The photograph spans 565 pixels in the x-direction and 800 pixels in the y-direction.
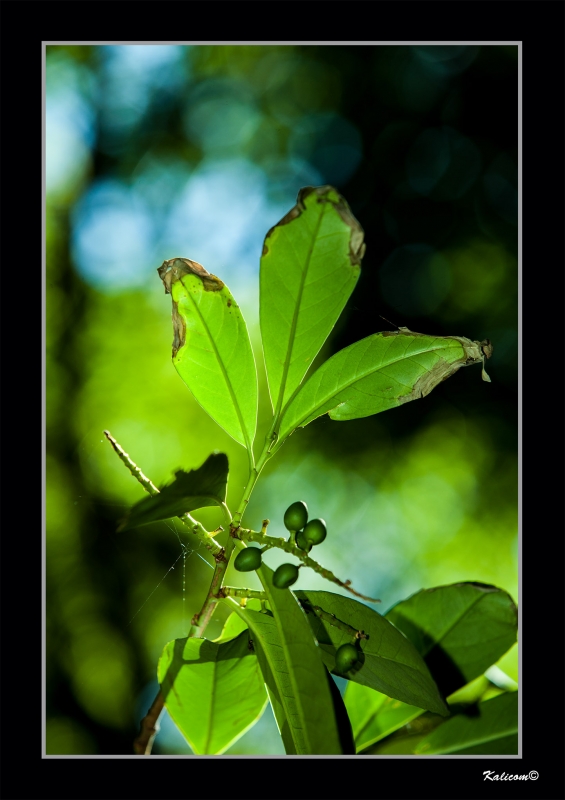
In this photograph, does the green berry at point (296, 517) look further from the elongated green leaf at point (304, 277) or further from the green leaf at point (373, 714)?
the green leaf at point (373, 714)

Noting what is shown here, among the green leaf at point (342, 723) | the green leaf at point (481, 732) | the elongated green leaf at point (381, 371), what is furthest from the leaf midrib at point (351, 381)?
the green leaf at point (481, 732)

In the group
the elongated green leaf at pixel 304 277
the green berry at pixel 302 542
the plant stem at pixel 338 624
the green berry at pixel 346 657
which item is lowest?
the green berry at pixel 346 657

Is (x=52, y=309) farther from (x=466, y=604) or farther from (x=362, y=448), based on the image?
(x=466, y=604)

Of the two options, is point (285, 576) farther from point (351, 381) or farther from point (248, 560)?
point (351, 381)

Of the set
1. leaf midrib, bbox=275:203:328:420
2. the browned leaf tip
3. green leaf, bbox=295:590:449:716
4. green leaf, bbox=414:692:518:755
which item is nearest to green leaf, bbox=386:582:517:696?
green leaf, bbox=414:692:518:755

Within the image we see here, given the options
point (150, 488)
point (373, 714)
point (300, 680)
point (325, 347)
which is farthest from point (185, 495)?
point (325, 347)

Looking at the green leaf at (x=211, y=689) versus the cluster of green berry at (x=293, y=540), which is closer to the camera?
the cluster of green berry at (x=293, y=540)

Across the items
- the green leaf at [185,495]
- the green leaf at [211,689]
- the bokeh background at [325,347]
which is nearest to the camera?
the green leaf at [185,495]
